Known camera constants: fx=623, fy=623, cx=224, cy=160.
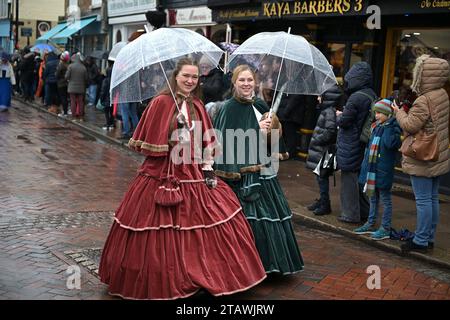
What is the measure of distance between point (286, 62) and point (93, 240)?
8.51 ft

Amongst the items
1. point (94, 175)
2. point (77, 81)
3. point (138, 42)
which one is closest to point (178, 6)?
point (77, 81)

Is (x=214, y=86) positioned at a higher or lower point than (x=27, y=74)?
higher

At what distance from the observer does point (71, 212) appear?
7363 mm

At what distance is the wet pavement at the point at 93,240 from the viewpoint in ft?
16.5

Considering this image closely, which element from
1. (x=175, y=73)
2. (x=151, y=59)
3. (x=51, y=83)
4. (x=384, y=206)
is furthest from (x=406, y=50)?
(x=51, y=83)

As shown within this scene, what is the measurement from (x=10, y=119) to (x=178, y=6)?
5.70m

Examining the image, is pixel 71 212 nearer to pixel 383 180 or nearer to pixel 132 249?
pixel 132 249

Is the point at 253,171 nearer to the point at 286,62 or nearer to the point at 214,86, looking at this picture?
the point at 286,62

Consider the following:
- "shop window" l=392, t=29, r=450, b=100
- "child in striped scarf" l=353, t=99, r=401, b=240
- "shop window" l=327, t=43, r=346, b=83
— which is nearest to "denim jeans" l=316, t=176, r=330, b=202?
"child in striped scarf" l=353, t=99, r=401, b=240

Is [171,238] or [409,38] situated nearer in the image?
[171,238]

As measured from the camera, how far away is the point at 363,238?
6.70 metres

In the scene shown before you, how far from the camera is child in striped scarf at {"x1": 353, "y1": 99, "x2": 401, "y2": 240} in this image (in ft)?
21.2

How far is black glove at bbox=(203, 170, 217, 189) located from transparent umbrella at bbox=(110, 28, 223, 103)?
763 mm

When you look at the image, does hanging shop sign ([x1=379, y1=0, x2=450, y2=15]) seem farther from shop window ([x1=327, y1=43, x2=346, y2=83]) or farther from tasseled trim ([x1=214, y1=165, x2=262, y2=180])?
tasseled trim ([x1=214, y1=165, x2=262, y2=180])
